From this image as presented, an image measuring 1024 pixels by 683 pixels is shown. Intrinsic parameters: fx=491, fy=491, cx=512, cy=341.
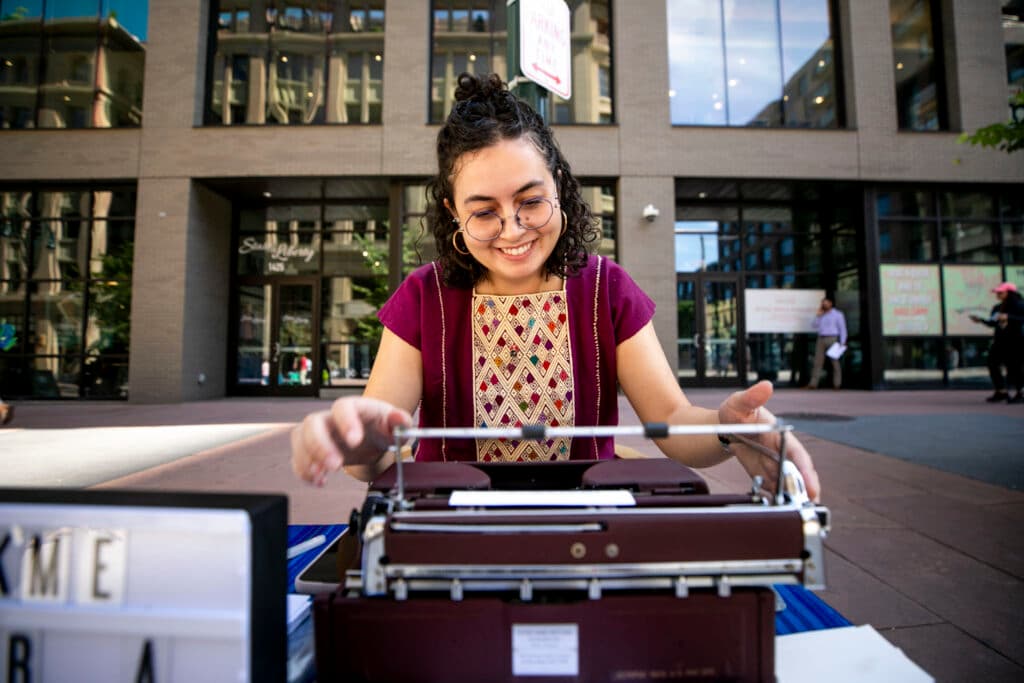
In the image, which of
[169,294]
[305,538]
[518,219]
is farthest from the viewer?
[169,294]

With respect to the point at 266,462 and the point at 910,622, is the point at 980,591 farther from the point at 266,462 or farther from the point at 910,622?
the point at 266,462

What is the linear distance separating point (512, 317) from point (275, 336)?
1097 centimetres

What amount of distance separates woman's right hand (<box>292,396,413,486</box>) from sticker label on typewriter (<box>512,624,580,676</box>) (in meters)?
0.31

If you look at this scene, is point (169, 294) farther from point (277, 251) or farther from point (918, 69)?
point (918, 69)

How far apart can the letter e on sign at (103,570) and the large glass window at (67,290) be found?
12.0m

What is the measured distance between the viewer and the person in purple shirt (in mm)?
1219

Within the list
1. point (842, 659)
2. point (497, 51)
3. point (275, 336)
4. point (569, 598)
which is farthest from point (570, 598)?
point (497, 51)

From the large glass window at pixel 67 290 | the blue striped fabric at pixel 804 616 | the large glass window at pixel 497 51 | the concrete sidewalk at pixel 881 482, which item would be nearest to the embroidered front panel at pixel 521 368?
the blue striped fabric at pixel 804 616

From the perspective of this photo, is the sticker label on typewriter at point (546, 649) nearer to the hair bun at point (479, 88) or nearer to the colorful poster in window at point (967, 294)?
the hair bun at point (479, 88)

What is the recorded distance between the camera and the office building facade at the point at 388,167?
9922 millimetres

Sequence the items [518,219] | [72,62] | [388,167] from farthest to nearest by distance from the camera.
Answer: [72,62] → [388,167] → [518,219]

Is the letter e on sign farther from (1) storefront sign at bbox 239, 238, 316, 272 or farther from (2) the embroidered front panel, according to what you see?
(1) storefront sign at bbox 239, 238, 316, 272

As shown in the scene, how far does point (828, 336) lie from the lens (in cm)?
1072

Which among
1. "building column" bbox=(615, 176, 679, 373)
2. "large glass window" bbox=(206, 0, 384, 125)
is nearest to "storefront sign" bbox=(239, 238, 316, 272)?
"large glass window" bbox=(206, 0, 384, 125)
